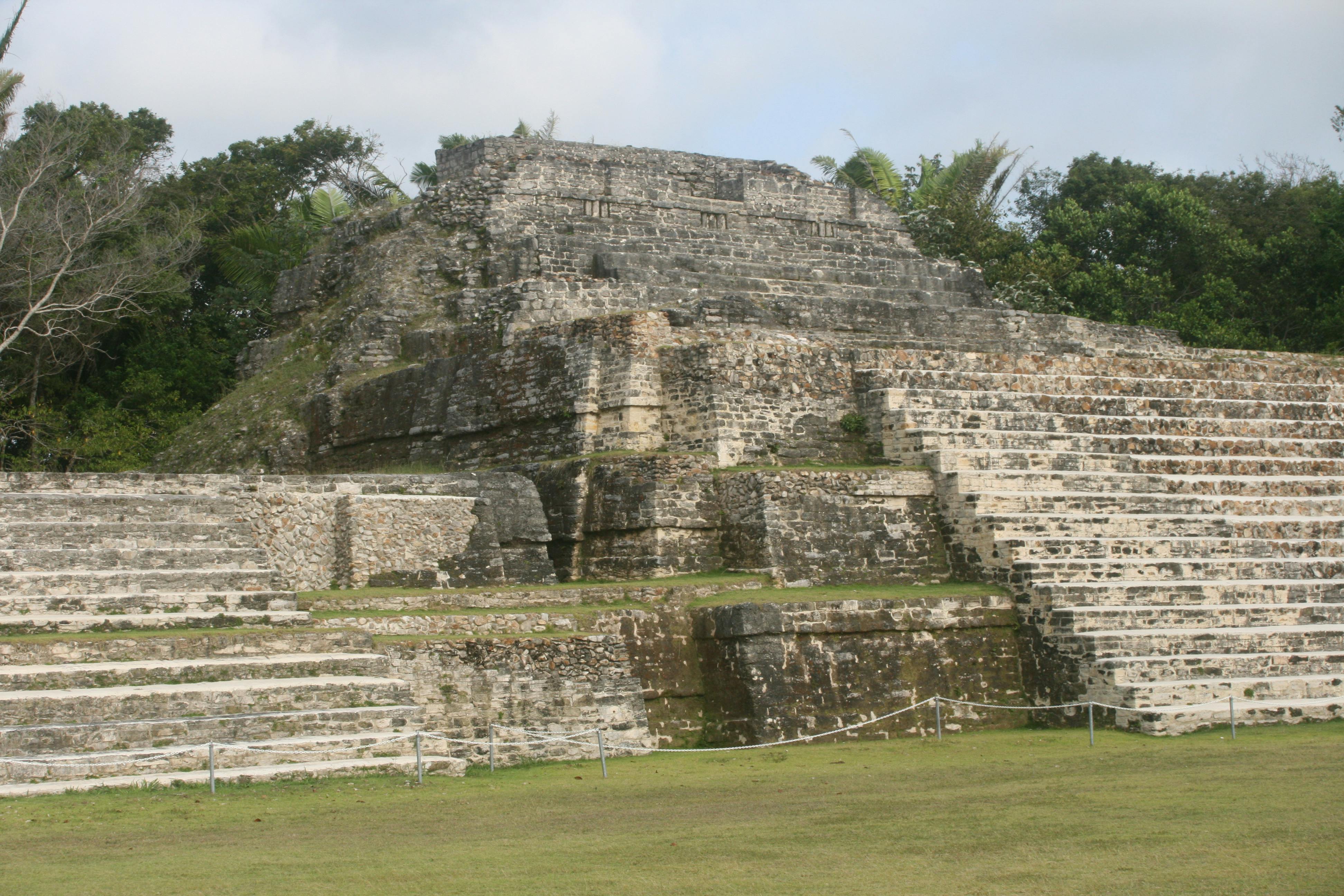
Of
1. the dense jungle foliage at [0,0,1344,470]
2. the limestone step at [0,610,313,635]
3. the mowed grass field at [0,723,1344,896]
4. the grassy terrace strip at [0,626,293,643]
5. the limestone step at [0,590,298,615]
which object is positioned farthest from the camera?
A: the dense jungle foliage at [0,0,1344,470]

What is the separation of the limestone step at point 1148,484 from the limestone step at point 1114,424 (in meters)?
0.80

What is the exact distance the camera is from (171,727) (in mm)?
10844

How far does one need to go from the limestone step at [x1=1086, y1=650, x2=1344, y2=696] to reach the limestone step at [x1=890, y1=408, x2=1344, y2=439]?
379 centimetres

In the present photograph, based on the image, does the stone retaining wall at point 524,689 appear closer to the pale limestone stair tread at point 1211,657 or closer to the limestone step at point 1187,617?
the limestone step at point 1187,617

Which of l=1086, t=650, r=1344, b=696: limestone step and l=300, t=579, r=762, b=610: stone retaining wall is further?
l=1086, t=650, r=1344, b=696: limestone step

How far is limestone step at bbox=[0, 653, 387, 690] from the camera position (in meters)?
11.1

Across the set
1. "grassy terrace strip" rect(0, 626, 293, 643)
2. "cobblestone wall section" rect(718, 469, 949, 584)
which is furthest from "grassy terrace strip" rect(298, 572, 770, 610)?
"grassy terrace strip" rect(0, 626, 293, 643)

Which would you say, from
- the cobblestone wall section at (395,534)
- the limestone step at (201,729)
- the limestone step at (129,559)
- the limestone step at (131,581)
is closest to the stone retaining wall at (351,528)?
the cobblestone wall section at (395,534)

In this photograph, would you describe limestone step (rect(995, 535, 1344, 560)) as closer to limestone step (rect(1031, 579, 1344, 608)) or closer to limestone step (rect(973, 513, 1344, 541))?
limestone step (rect(973, 513, 1344, 541))

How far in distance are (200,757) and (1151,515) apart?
10.4 m

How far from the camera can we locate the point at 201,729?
10.9 m

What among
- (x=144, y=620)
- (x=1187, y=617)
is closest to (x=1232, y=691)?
(x=1187, y=617)

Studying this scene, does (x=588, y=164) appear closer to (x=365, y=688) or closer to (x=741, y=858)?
(x=365, y=688)

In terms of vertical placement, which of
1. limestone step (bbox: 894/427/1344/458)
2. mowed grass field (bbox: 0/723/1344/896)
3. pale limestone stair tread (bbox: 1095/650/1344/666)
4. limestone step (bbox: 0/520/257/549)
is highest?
limestone step (bbox: 894/427/1344/458)
